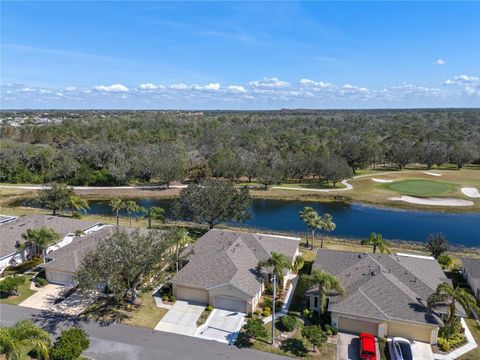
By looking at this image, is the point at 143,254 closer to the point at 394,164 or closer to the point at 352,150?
the point at 352,150

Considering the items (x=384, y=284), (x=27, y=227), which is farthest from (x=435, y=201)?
A: (x=27, y=227)

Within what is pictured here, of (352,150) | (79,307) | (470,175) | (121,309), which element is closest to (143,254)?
(121,309)

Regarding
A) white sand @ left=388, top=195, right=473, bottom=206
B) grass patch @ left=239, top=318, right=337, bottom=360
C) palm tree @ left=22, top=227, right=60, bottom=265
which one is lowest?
grass patch @ left=239, top=318, right=337, bottom=360

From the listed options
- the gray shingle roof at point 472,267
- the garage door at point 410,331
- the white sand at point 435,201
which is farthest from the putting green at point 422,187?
the garage door at point 410,331

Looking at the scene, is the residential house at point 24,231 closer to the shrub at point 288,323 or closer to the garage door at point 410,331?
the shrub at point 288,323

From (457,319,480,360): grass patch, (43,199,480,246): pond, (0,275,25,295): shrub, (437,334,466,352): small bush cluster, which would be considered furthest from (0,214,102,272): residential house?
(457,319,480,360): grass patch

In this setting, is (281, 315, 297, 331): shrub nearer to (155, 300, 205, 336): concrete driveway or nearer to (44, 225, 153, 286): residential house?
(155, 300, 205, 336): concrete driveway
